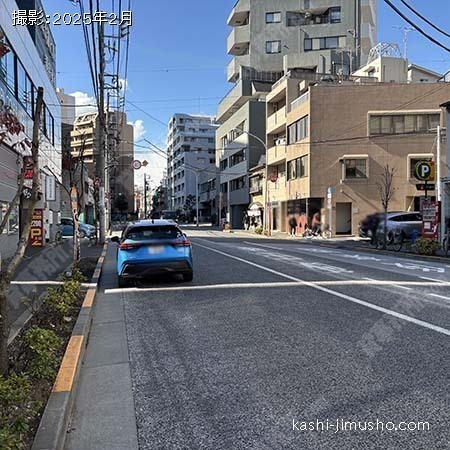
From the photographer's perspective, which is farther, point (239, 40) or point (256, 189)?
point (239, 40)

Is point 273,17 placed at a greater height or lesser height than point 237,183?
greater

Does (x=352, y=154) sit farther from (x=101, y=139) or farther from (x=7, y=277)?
(x=101, y=139)

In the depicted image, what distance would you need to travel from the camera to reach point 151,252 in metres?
10.9

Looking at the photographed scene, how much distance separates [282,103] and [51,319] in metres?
44.4

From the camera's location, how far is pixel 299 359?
5.56 m

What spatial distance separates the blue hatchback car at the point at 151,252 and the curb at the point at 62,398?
13.3 feet

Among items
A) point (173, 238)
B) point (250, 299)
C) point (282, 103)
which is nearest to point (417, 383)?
point (250, 299)

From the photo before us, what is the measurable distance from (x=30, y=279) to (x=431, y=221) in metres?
15.5

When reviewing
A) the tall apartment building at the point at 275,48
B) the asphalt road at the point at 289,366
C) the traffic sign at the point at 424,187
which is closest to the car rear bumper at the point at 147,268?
the asphalt road at the point at 289,366

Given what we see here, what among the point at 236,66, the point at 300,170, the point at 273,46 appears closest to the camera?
the point at 300,170

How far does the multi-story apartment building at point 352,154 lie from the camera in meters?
6.39

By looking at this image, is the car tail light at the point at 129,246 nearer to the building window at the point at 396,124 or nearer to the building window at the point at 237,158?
the building window at the point at 396,124

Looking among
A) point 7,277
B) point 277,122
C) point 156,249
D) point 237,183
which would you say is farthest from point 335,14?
point 7,277

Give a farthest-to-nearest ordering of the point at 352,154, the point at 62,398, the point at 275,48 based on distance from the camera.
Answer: the point at 275,48 → the point at 352,154 → the point at 62,398
